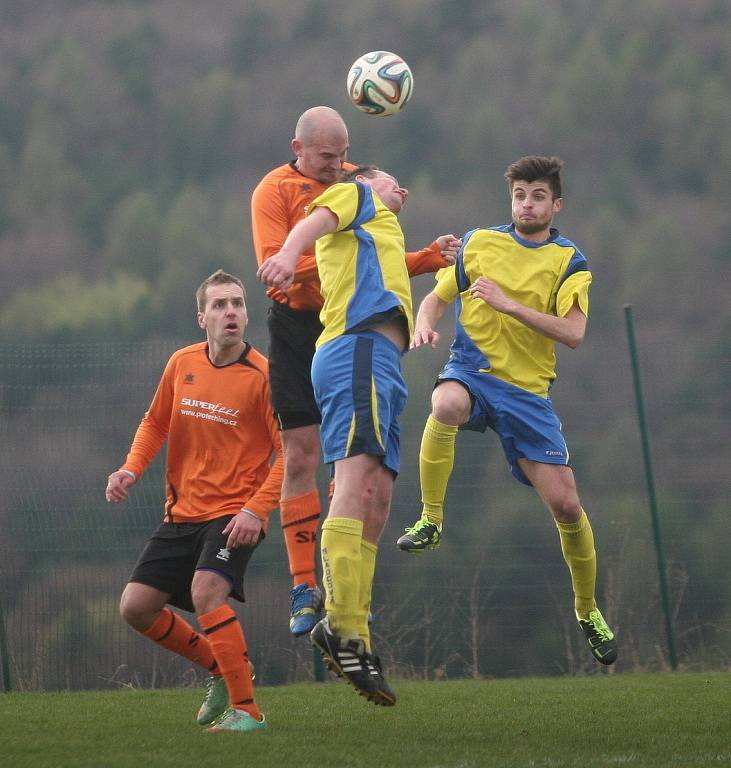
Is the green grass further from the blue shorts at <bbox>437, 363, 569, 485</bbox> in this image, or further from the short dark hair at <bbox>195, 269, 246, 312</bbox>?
the short dark hair at <bbox>195, 269, 246, 312</bbox>

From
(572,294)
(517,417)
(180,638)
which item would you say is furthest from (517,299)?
(180,638)

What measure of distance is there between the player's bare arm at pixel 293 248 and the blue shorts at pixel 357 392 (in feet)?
1.36

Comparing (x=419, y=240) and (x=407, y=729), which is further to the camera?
(x=419, y=240)

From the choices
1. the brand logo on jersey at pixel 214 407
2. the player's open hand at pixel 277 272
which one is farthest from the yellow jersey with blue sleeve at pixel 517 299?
the player's open hand at pixel 277 272

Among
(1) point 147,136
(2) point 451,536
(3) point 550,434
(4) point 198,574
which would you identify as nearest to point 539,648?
(2) point 451,536

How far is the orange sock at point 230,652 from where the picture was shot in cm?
603

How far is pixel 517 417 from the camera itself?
652cm

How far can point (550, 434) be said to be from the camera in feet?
21.5

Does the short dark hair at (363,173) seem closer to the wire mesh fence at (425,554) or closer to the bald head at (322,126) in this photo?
the bald head at (322,126)

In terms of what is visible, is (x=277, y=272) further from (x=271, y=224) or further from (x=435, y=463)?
(x=435, y=463)

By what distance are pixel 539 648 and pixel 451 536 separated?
100 centimetres

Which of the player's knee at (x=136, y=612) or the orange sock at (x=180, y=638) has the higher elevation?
the player's knee at (x=136, y=612)

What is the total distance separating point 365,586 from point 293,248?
1309 millimetres

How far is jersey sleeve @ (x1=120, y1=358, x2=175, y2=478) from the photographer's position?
658cm
